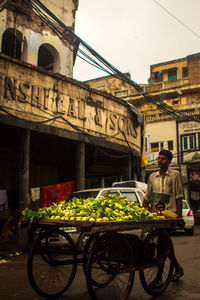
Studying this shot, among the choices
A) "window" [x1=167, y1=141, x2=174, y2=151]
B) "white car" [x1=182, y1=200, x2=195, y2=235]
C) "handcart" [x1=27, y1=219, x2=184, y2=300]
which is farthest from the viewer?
"window" [x1=167, y1=141, x2=174, y2=151]

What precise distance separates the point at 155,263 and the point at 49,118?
9311 mm

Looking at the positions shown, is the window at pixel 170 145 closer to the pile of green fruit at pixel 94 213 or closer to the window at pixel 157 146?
the window at pixel 157 146

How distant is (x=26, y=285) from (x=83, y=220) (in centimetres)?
207

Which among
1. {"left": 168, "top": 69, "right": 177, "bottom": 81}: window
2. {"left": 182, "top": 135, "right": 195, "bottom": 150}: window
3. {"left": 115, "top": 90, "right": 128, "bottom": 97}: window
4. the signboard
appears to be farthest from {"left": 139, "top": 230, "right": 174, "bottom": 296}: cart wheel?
{"left": 168, "top": 69, "right": 177, "bottom": 81}: window

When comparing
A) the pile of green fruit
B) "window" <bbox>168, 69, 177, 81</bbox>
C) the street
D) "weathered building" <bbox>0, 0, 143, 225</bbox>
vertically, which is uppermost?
"window" <bbox>168, 69, 177, 81</bbox>

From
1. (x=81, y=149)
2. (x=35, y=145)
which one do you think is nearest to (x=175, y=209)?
(x=81, y=149)

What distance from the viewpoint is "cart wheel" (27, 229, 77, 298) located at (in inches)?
163

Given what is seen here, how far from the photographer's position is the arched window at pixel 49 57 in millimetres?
16422

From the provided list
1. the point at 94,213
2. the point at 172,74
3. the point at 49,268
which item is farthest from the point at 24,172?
the point at 172,74

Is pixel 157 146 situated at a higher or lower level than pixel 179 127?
lower

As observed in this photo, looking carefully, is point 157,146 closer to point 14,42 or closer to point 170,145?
point 170,145

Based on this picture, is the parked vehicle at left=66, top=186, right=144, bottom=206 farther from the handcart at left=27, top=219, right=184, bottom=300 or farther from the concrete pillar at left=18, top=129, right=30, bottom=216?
the handcart at left=27, top=219, right=184, bottom=300

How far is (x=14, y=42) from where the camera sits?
50.6 ft

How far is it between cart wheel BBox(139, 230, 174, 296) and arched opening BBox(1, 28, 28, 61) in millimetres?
12431
